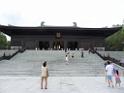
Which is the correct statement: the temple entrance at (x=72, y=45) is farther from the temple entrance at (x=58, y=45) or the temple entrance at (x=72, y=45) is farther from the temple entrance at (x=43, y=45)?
the temple entrance at (x=43, y=45)

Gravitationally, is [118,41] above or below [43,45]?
above

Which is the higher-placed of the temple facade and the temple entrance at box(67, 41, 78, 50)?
the temple facade

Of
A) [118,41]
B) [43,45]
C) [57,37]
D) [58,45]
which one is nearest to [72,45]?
[58,45]

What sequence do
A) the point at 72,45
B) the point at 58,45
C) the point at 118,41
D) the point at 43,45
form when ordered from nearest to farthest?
the point at 72,45
the point at 58,45
the point at 43,45
the point at 118,41

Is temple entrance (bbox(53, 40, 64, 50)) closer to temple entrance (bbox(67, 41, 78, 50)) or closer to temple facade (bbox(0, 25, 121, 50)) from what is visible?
temple facade (bbox(0, 25, 121, 50))

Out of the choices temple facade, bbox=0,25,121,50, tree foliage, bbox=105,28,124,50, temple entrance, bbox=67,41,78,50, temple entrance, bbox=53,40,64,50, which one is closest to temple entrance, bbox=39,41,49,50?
temple facade, bbox=0,25,121,50

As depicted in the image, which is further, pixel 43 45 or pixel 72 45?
pixel 43 45

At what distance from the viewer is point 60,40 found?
49.6 metres

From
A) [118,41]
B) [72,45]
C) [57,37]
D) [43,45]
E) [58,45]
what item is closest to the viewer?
[57,37]

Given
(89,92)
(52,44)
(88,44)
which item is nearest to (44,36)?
(52,44)

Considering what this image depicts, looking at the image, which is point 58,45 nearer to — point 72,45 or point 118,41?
point 72,45

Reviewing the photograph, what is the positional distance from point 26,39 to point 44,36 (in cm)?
325

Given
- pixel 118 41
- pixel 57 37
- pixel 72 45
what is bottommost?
pixel 72 45

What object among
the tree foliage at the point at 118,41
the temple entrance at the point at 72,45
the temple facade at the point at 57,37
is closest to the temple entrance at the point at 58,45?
the temple facade at the point at 57,37
